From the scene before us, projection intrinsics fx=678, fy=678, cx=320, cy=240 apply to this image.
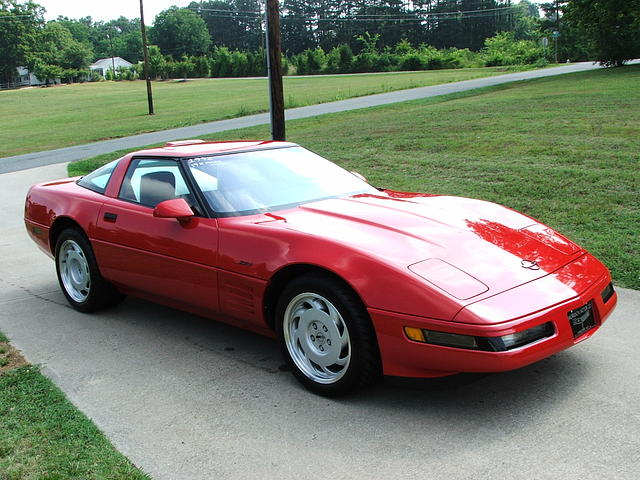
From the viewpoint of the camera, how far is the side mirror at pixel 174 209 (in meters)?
4.34

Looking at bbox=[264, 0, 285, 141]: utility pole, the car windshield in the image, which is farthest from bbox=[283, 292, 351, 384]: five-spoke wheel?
bbox=[264, 0, 285, 141]: utility pole

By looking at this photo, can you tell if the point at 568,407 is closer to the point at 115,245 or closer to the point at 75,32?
the point at 115,245

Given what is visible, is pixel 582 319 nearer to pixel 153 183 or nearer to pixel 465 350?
pixel 465 350

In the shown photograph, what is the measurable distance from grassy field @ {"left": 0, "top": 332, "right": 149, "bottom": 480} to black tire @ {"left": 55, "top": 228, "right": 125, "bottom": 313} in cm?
131

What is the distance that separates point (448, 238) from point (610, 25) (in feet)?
97.3

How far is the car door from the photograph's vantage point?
438cm

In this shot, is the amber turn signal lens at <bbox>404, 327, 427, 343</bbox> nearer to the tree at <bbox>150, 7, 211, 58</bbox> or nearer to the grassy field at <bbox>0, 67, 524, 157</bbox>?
the grassy field at <bbox>0, 67, 524, 157</bbox>

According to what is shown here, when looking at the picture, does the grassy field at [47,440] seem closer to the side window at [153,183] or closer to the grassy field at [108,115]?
the side window at [153,183]

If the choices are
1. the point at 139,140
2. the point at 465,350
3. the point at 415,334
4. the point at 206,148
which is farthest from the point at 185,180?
the point at 139,140

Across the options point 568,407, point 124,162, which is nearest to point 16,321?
point 124,162

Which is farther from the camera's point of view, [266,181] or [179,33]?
[179,33]

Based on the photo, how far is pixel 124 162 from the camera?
5410 mm

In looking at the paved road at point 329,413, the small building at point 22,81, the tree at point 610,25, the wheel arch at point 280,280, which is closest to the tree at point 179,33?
the small building at point 22,81

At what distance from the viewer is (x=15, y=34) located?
306 ft
